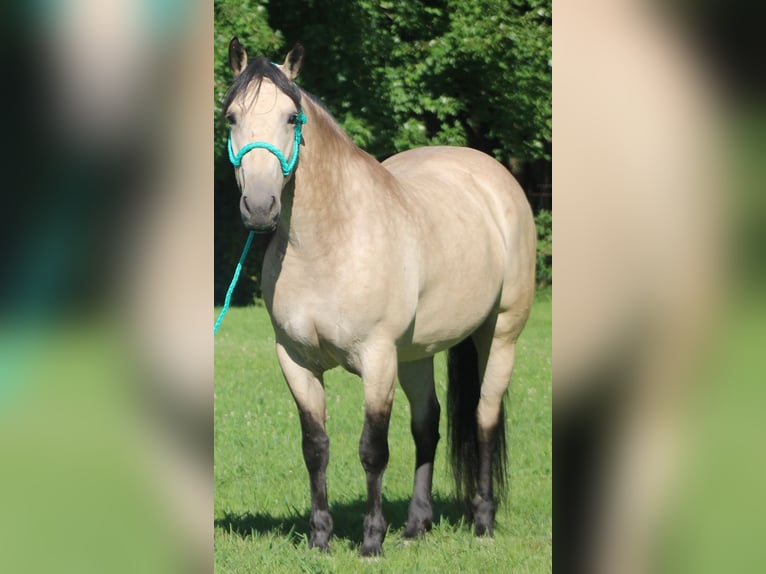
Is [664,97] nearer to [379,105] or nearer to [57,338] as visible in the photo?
[57,338]

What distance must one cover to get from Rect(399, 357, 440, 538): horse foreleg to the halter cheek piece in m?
1.77

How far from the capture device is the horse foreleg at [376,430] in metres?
4.70

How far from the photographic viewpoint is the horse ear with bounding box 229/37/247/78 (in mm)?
4270

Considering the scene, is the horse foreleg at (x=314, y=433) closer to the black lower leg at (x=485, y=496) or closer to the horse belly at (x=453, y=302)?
the horse belly at (x=453, y=302)

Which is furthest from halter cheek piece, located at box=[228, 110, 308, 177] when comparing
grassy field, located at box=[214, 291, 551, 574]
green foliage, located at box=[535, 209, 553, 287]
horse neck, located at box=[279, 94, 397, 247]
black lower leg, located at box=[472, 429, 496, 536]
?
green foliage, located at box=[535, 209, 553, 287]

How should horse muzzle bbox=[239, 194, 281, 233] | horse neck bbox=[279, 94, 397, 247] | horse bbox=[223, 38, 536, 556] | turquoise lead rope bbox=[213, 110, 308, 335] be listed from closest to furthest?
horse muzzle bbox=[239, 194, 281, 233]
turquoise lead rope bbox=[213, 110, 308, 335]
horse bbox=[223, 38, 536, 556]
horse neck bbox=[279, 94, 397, 247]

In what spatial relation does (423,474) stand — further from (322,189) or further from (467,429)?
(322,189)

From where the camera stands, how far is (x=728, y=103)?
1755 mm

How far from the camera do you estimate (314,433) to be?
493cm

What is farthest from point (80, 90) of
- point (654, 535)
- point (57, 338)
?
point (654, 535)

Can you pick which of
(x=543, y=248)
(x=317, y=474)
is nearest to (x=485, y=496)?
(x=317, y=474)

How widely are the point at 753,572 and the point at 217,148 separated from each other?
14.5 metres

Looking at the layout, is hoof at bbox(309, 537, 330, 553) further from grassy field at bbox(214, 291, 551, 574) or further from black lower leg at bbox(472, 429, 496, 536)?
black lower leg at bbox(472, 429, 496, 536)

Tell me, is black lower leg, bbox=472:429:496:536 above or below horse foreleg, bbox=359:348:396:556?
below
